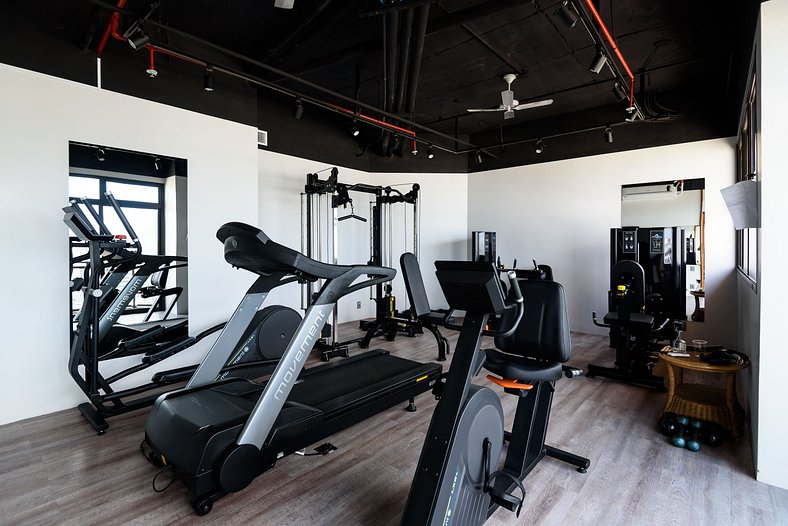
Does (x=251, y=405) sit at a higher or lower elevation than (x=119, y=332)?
lower

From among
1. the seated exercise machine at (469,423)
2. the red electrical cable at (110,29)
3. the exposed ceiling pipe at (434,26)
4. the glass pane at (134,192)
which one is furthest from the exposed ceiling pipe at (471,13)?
the glass pane at (134,192)

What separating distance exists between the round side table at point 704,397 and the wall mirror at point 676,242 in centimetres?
245

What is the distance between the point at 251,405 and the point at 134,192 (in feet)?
8.96

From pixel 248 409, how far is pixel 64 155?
2.88m

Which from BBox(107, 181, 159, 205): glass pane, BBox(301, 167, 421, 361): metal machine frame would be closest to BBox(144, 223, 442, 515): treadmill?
BBox(301, 167, 421, 361): metal machine frame

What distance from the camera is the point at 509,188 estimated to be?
7312 millimetres

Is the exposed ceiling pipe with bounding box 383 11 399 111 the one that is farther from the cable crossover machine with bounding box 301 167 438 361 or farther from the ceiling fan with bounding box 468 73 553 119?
the cable crossover machine with bounding box 301 167 438 361

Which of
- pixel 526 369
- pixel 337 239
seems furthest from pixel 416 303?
pixel 337 239

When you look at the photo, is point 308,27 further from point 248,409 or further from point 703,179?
point 703,179

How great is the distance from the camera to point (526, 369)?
2.09 metres

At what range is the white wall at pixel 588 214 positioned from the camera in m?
5.25

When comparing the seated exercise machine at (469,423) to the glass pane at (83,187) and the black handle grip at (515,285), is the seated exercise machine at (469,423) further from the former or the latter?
the glass pane at (83,187)

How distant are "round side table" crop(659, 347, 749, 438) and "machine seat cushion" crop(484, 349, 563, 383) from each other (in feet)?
4.76

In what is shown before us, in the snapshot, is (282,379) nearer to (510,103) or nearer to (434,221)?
(510,103)
